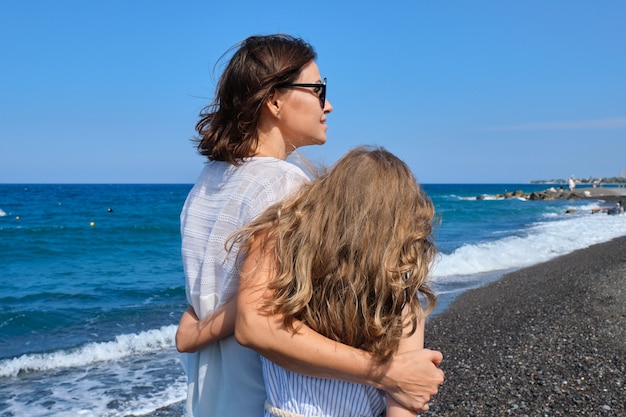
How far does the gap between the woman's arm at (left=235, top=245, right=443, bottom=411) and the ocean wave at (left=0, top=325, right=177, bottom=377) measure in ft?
23.0

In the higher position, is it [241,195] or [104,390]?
[241,195]

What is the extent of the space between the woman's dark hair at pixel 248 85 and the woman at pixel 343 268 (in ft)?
1.00

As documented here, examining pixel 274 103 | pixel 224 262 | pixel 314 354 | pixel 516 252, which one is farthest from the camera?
pixel 516 252

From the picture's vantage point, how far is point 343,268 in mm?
1479

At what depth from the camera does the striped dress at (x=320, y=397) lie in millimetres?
1554

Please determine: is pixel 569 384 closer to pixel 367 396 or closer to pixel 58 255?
pixel 367 396

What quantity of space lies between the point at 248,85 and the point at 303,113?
0.20 m

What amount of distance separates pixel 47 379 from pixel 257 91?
665 centimetres

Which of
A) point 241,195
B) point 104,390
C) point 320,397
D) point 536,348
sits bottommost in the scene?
point 104,390

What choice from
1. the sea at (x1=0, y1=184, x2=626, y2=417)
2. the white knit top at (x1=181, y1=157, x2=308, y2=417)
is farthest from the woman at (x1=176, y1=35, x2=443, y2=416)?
the sea at (x1=0, y1=184, x2=626, y2=417)

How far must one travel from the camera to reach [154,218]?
3688cm

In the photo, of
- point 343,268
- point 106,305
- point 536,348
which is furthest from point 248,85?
point 106,305

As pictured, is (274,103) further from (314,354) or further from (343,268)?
(314,354)

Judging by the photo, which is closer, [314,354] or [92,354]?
[314,354]
